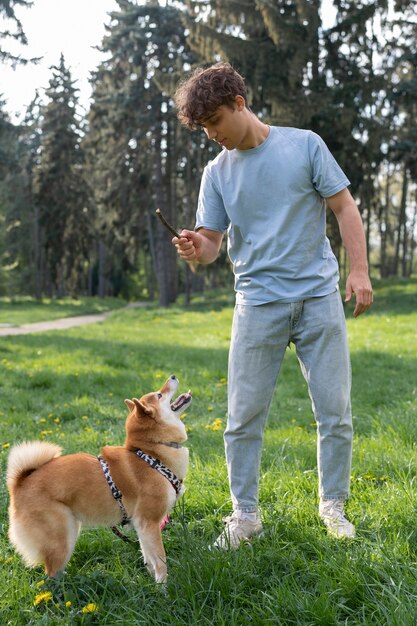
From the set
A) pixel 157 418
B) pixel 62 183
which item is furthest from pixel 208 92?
pixel 62 183

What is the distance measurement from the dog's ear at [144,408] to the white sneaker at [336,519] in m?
1.09

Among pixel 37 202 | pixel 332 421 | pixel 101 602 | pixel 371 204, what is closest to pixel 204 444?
pixel 332 421

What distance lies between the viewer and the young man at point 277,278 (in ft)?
10.6

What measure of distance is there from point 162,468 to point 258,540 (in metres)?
0.62

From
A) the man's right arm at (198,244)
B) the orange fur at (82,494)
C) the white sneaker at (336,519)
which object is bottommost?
the white sneaker at (336,519)

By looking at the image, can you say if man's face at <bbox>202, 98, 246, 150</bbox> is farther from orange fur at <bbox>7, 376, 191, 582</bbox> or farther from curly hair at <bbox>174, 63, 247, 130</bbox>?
orange fur at <bbox>7, 376, 191, 582</bbox>

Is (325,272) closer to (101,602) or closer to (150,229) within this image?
(101,602)

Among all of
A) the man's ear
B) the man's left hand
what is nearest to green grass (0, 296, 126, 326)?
the man's ear

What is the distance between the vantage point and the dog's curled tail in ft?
9.72

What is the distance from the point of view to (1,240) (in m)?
36.7

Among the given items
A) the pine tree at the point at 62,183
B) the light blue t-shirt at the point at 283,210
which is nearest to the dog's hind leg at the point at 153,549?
the light blue t-shirt at the point at 283,210

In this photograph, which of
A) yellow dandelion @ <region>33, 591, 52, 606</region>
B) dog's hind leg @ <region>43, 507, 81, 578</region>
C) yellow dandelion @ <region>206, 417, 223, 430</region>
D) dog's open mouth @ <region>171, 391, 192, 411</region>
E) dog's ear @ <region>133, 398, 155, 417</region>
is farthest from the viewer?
yellow dandelion @ <region>206, 417, 223, 430</region>

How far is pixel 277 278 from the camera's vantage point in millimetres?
3305

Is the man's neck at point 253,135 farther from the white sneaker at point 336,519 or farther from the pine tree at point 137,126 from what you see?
the pine tree at point 137,126
